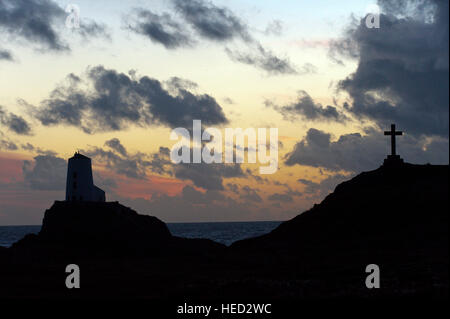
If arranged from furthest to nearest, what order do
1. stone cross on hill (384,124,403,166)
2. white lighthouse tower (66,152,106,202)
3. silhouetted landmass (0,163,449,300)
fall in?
white lighthouse tower (66,152,106,202) < stone cross on hill (384,124,403,166) < silhouetted landmass (0,163,449,300)

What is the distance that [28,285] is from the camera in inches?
2048

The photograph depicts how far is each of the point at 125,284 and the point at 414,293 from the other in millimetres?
22561

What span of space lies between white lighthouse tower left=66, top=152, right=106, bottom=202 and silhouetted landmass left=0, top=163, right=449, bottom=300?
251 centimetres

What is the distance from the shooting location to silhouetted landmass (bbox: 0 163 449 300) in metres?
42.3

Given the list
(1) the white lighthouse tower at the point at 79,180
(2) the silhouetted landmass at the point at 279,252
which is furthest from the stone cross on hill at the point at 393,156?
(1) the white lighthouse tower at the point at 79,180

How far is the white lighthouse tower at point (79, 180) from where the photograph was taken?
293ft

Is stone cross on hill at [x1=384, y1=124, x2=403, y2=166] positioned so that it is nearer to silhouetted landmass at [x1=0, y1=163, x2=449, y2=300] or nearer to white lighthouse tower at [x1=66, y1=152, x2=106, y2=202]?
silhouetted landmass at [x1=0, y1=163, x2=449, y2=300]

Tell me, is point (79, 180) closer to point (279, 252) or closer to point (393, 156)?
point (279, 252)

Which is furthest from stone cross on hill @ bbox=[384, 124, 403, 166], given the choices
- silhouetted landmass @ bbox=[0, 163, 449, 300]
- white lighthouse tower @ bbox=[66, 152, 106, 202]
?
white lighthouse tower @ bbox=[66, 152, 106, 202]

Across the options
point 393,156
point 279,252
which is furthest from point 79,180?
point 393,156

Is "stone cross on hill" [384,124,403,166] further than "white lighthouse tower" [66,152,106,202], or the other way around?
"white lighthouse tower" [66,152,106,202]

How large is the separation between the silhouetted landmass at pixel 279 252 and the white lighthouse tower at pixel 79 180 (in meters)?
2.51

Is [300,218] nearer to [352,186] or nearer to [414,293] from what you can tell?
[352,186]
